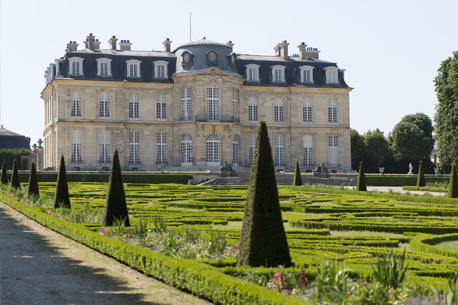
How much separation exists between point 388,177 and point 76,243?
27.6m

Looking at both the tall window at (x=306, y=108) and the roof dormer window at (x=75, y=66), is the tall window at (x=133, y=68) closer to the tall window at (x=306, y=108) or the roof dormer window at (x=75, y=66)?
the roof dormer window at (x=75, y=66)

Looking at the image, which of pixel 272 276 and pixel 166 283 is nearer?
pixel 272 276

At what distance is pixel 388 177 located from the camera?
121 feet

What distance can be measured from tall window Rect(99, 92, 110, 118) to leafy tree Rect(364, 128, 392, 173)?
21673 millimetres

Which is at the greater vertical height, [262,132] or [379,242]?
[262,132]

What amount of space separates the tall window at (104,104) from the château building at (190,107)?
0.22 ft

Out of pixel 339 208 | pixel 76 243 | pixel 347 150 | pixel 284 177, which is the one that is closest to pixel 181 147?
pixel 284 177

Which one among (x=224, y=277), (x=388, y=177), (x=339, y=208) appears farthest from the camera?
(x=388, y=177)

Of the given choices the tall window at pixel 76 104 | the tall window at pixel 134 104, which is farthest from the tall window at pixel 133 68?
the tall window at pixel 76 104

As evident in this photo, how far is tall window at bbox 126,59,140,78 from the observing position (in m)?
43.7

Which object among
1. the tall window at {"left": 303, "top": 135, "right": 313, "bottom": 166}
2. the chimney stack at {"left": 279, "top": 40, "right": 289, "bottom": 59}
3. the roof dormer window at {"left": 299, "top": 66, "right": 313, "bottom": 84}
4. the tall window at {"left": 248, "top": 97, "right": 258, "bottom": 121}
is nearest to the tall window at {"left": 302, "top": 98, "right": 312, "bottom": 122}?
the roof dormer window at {"left": 299, "top": 66, "right": 313, "bottom": 84}

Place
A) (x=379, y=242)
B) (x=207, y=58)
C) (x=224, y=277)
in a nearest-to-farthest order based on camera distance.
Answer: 1. (x=224, y=277)
2. (x=379, y=242)
3. (x=207, y=58)

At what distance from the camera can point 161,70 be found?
145 feet

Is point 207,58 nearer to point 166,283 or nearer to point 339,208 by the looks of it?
point 339,208
